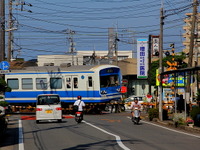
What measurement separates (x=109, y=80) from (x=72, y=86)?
3219mm

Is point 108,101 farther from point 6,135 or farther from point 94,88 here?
point 6,135

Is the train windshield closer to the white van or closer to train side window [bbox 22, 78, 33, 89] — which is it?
train side window [bbox 22, 78, 33, 89]

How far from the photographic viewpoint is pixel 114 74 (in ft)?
126

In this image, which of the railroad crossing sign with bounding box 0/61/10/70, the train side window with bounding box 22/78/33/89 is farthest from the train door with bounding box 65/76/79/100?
the railroad crossing sign with bounding box 0/61/10/70

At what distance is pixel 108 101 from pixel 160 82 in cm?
957

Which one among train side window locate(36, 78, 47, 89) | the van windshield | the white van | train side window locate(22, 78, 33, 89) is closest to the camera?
the white van

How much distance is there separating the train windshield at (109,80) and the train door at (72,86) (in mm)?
2100

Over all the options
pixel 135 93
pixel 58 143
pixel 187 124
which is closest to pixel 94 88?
pixel 187 124

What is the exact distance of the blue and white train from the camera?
3669 cm

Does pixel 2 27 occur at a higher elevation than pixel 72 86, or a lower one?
higher

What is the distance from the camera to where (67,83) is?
37.5 m

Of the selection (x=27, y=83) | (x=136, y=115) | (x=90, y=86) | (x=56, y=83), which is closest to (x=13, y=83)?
(x=27, y=83)

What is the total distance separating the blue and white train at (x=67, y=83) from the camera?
36688 millimetres

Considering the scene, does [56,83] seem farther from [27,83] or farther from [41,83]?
[27,83]
